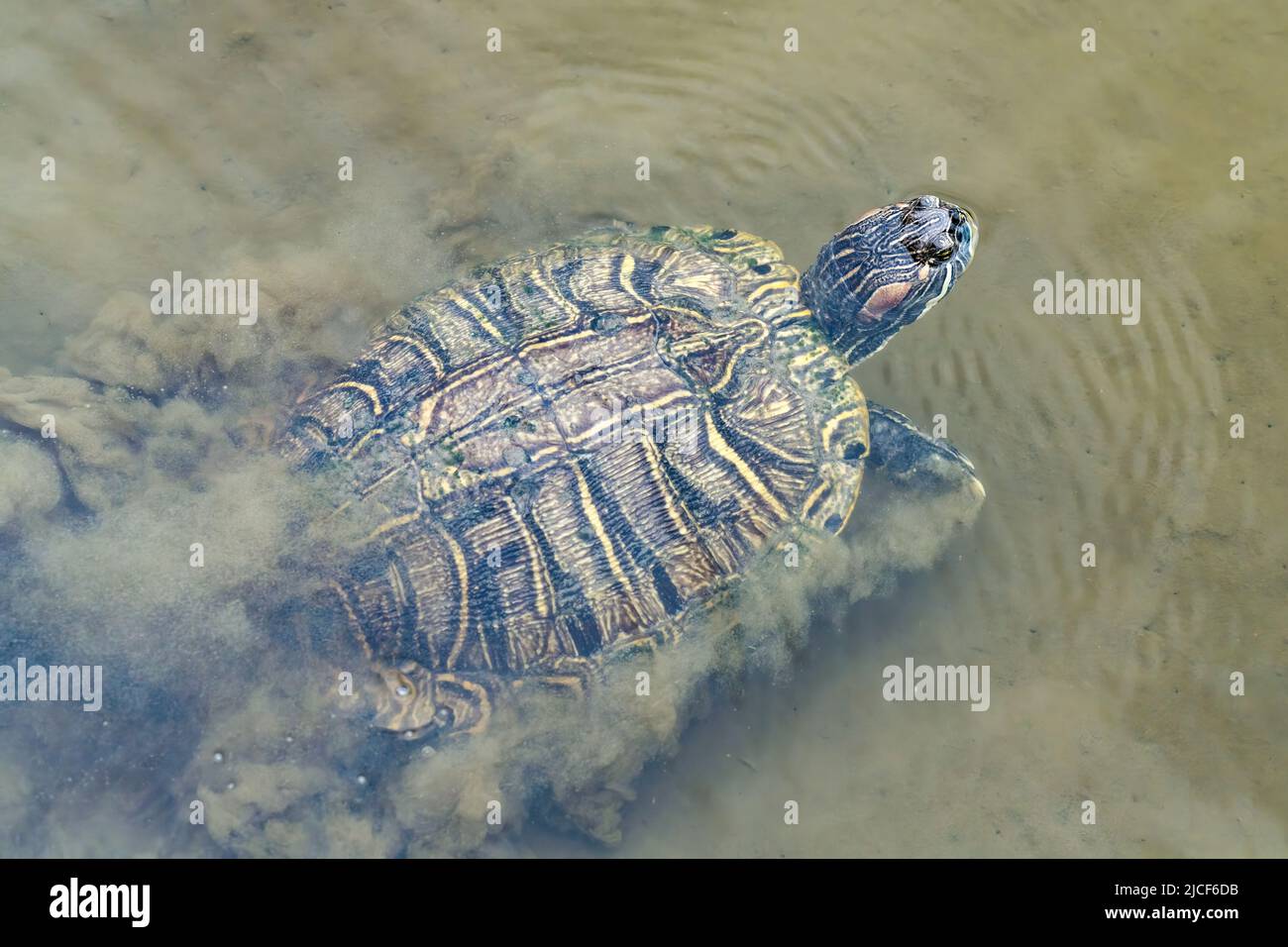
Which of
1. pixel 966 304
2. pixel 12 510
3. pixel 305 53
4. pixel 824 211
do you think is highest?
pixel 305 53

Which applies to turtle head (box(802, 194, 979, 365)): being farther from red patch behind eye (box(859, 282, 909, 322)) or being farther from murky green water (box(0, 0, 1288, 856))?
murky green water (box(0, 0, 1288, 856))

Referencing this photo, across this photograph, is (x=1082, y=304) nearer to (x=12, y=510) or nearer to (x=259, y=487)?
(x=259, y=487)

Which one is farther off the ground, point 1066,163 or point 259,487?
point 1066,163

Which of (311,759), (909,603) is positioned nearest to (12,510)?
(311,759)

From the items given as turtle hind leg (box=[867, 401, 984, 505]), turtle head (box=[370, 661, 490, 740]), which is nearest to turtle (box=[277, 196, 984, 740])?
turtle head (box=[370, 661, 490, 740])

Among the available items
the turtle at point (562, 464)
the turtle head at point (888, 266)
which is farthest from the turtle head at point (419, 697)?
the turtle head at point (888, 266)

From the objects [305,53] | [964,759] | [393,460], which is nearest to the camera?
[393,460]

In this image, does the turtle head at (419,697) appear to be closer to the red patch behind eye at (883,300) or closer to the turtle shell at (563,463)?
the turtle shell at (563,463)
